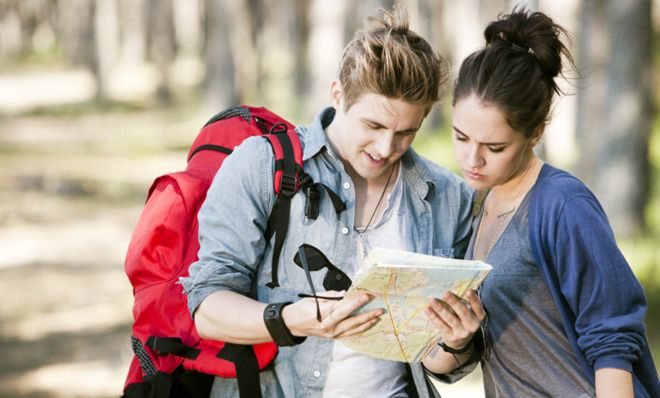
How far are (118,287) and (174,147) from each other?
38.1 feet

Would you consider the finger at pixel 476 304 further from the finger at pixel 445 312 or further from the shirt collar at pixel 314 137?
the shirt collar at pixel 314 137

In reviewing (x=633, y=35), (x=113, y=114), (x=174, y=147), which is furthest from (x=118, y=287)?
(x=113, y=114)

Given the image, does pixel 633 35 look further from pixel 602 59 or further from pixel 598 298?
pixel 598 298

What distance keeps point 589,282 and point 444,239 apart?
70 centimetres

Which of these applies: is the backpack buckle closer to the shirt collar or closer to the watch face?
the shirt collar

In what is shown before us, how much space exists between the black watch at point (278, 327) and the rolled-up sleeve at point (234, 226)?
20 centimetres

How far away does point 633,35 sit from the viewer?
10352 mm

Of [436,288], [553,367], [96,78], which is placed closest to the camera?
[436,288]

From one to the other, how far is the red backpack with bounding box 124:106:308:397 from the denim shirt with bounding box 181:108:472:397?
0.04 m

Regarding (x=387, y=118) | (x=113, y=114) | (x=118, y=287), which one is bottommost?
(x=113, y=114)

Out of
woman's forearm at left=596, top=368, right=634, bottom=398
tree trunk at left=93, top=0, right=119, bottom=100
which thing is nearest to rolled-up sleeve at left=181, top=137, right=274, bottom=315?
woman's forearm at left=596, top=368, right=634, bottom=398

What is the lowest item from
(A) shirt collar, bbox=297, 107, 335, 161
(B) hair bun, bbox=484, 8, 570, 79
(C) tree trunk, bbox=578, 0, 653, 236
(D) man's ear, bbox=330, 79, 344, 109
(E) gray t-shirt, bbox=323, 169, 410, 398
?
(C) tree trunk, bbox=578, 0, 653, 236

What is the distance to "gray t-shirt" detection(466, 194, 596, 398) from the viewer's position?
3084 millimetres

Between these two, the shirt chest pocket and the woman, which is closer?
the woman
